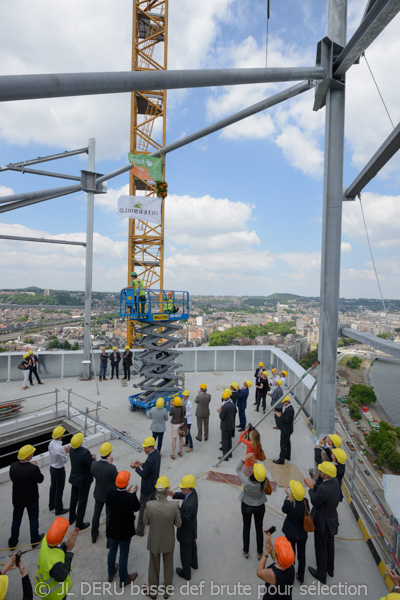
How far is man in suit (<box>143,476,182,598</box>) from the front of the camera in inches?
152

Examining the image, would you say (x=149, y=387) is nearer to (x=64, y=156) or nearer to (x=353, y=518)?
(x=353, y=518)

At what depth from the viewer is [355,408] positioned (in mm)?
69938

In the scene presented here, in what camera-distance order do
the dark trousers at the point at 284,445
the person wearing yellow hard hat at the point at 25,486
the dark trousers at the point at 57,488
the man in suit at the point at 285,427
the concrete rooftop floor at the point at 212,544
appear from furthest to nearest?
1. the dark trousers at the point at 284,445
2. the man in suit at the point at 285,427
3. the dark trousers at the point at 57,488
4. the person wearing yellow hard hat at the point at 25,486
5. the concrete rooftop floor at the point at 212,544

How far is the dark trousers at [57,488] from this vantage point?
550cm

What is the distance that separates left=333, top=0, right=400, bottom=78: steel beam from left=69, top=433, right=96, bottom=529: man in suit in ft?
26.4

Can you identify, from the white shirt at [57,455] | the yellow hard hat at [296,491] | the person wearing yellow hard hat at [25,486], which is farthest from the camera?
the white shirt at [57,455]

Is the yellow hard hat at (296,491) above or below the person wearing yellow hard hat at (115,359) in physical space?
above

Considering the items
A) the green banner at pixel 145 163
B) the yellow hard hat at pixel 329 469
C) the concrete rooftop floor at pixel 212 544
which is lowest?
the concrete rooftop floor at pixel 212 544

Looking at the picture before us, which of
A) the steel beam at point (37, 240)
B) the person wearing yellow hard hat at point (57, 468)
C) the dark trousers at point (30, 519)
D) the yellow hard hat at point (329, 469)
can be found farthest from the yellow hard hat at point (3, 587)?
the steel beam at point (37, 240)

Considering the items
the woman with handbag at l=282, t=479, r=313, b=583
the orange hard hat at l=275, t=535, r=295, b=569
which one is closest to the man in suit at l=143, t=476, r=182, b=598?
the orange hard hat at l=275, t=535, r=295, b=569

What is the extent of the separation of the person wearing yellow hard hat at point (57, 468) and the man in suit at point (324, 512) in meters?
4.30

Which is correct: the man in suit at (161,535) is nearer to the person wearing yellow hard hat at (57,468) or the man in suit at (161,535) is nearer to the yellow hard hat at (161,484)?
the yellow hard hat at (161,484)

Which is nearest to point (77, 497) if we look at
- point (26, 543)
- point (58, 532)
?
point (26, 543)

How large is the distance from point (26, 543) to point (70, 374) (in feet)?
34.2
